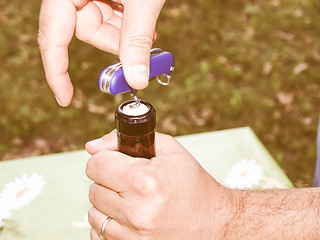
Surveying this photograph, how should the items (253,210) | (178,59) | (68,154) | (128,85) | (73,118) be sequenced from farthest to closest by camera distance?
(178,59) → (73,118) → (68,154) → (253,210) → (128,85)

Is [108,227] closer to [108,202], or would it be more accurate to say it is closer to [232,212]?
[108,202]

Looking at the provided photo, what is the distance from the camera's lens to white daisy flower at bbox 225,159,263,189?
1607 mm

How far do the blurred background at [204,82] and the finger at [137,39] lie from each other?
2395 mm

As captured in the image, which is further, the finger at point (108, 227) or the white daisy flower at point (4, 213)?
the white daisy flower at point (4, 213)

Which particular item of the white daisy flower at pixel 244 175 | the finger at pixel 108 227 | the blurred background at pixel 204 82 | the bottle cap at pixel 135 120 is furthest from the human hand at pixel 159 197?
the blurred background at pixel 204 82

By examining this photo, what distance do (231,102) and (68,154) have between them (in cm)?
252

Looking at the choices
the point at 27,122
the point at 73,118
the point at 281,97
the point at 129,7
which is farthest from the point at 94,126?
the point at 129,7

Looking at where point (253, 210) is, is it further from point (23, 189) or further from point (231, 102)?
point (231, 102)

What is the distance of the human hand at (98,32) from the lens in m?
1.14

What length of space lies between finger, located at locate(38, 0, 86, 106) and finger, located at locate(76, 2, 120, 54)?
7cm

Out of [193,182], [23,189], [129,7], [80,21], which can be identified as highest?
[129,7]

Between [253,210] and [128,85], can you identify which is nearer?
[128,85]

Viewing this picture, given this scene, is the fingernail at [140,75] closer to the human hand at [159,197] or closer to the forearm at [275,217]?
the human hand at [159,197]

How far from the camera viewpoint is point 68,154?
1.76 m
